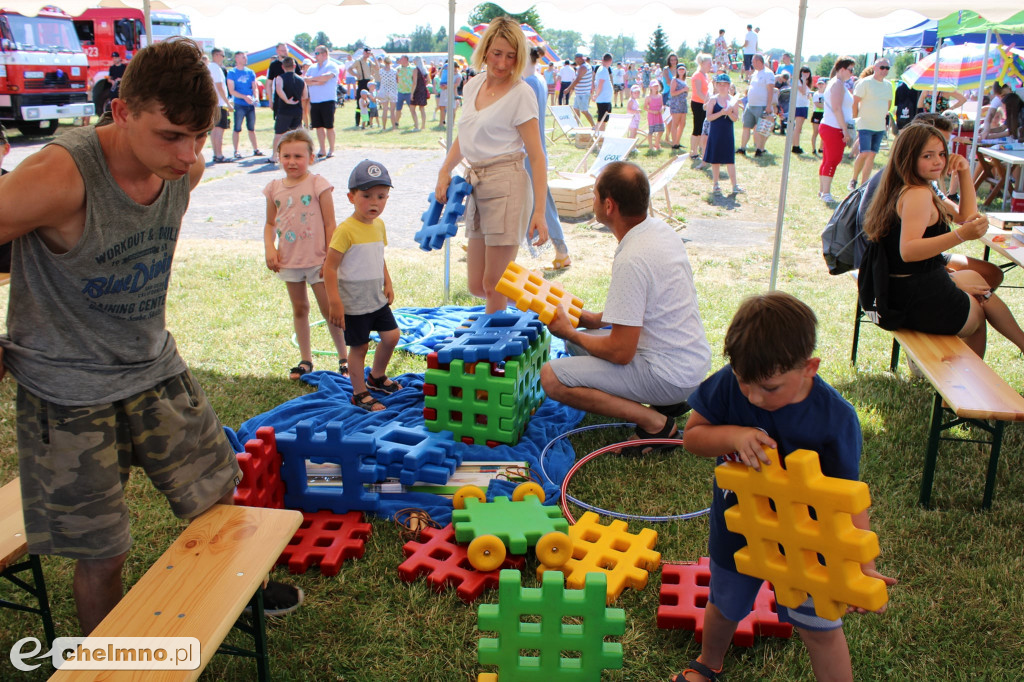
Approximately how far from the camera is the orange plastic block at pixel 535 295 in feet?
13.0

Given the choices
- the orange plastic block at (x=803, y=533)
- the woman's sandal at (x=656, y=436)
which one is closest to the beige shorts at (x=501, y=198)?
the woman's sandal at (x=656, y=436)

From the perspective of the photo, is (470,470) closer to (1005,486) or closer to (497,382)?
(497,382)

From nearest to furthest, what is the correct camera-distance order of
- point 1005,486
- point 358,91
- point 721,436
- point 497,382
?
point 721,436 → point 1005,486 → point 497,382 → point 358,91

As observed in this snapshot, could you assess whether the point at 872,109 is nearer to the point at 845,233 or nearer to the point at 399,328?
the point at 845,233

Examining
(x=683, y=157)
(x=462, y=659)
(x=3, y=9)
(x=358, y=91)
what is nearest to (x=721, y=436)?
(x=462, y=659)

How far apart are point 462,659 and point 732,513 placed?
3.73ft

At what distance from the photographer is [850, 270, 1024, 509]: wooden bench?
3275 millimetres

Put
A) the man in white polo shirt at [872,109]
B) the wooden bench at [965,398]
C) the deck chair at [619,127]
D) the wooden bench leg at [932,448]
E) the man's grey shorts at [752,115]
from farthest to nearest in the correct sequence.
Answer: the man's grey shorts at [752,115] → the deck chair at [619,127] → the man in white polo shirt at [872,109] → the wooden bench leg at [932,448] → the wooden bench at [965,398]

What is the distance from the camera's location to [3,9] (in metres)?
6.23

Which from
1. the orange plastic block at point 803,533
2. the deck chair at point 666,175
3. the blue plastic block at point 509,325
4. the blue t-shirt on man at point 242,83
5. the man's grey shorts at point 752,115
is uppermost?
the blue t-shirt on man at point 242,83

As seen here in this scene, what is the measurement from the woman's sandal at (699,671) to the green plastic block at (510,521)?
2.56ft

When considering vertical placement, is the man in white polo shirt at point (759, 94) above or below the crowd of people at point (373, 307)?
above

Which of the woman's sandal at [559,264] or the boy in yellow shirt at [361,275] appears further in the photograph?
the woman's sandal at [559,264]

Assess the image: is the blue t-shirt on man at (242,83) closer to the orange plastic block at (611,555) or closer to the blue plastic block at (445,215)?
the blue plastic block at (445,215)
